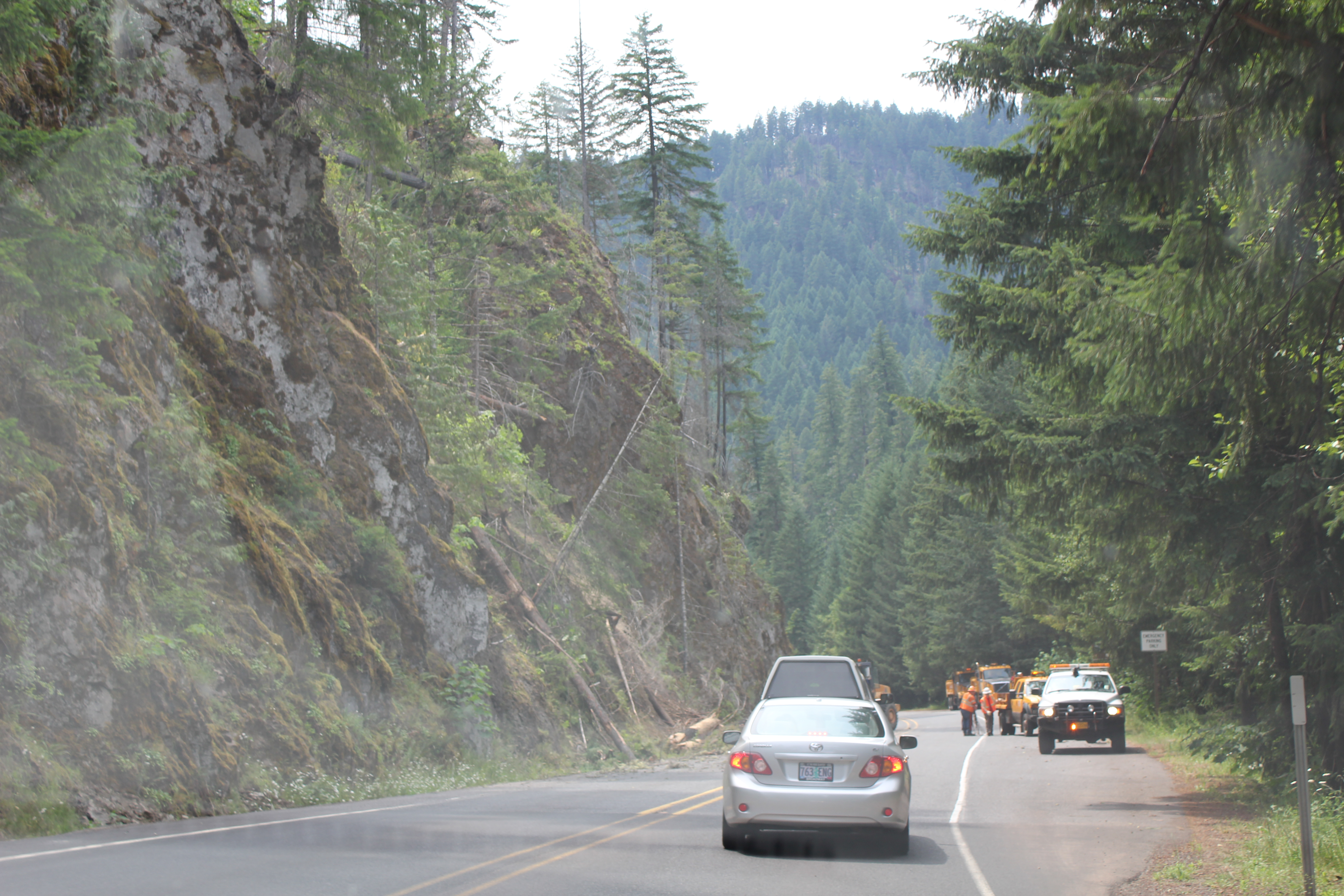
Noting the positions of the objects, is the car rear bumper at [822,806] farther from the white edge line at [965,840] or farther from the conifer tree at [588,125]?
the conifer tree at [588,125]

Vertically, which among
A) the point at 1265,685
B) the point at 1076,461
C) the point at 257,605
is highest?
the point at 1076,461

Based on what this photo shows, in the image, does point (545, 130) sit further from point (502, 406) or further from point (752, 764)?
point (752, 764)

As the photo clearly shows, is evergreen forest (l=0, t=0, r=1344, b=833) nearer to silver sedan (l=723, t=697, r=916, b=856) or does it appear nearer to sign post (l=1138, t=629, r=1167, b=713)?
sign post (l=1138, t=629, r=1167, b=713)

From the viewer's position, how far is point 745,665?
46.0 meters

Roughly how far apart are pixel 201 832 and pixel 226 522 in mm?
6980

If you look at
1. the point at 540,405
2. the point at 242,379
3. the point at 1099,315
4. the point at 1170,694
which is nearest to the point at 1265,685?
the point at 1099,315

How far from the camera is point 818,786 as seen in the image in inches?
412

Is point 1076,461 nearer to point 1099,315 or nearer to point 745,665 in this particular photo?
point 1099,315

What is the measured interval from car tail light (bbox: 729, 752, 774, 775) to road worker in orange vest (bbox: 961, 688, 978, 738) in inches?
1056

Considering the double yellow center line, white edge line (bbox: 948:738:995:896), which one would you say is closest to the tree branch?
white edge line (bbox: 948:738:995:896)

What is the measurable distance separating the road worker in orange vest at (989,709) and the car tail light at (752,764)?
2748 centimetres

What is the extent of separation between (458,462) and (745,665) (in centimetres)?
2141

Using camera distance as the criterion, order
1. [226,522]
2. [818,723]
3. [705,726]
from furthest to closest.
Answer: [705,726]
[226,522]
[818,723]

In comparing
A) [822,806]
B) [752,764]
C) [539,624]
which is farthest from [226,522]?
[539,624]
